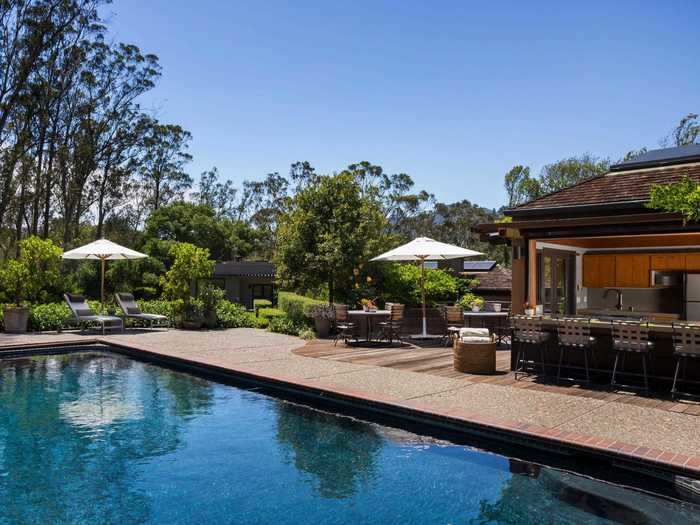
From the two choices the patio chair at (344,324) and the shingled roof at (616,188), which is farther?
the patio chair at (344,324)

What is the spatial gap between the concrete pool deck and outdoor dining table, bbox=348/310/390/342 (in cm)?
212

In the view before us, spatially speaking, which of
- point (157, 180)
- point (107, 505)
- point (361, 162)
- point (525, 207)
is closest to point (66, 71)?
point (157, 180)

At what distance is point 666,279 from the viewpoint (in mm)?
13656

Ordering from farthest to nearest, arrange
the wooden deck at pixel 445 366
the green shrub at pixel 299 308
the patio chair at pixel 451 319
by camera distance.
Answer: the green shrub at pixel 299 308, the patio chair at pixel 451 319, the wooden deck at pixel 445 366

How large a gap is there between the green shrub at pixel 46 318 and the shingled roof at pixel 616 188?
46.0 feet

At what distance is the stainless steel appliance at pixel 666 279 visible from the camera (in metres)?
13.6

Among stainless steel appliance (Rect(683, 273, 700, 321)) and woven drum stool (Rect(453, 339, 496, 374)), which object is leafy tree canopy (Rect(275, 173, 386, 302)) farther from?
stainless steel appliance (Rect(683, 273, 700, 321))

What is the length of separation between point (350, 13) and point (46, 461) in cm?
1484

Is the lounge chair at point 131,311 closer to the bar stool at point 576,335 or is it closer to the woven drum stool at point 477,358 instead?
the woven drum stool at point 477,358

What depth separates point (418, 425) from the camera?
23.1 feet

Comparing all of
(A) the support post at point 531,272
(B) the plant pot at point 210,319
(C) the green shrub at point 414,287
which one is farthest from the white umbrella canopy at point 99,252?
(A) the support post at point 531,272

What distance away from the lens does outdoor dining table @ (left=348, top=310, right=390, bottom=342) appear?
45.0 feet

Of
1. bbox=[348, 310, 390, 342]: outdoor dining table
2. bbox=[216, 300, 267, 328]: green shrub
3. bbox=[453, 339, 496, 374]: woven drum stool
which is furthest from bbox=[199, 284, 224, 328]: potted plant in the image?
bbox=[453, 339, 496, 374]: woven drum stool

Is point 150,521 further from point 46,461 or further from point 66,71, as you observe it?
point 66,71
